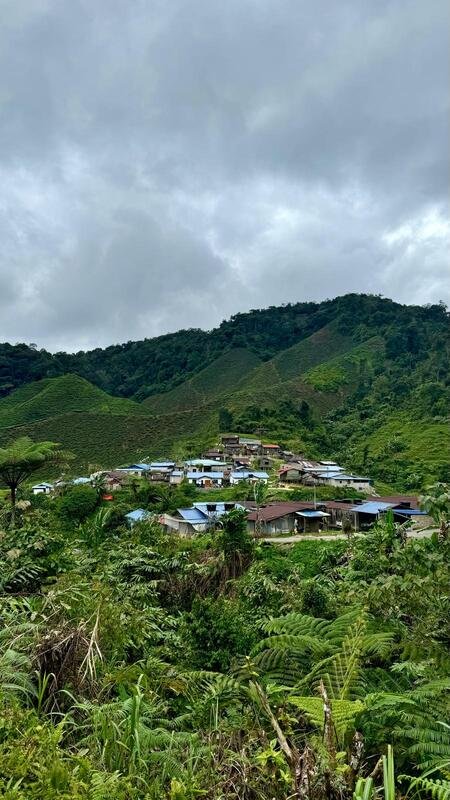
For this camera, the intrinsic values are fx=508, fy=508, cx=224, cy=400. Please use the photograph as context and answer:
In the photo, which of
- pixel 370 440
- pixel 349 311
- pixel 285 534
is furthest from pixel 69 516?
pixel 349 311

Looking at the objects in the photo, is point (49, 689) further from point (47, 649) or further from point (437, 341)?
point (437, 341)

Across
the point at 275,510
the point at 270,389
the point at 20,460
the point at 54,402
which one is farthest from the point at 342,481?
the point at 54,402

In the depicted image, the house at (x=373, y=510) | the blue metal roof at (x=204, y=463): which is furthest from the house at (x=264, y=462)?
the house at (x=373, y=510)

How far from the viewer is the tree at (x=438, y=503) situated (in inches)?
146

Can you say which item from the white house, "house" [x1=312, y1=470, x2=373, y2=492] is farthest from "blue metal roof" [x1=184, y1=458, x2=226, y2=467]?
the white house

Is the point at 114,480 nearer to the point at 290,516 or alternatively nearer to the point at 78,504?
the point at 78,504

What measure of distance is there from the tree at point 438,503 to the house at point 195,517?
2431 cm

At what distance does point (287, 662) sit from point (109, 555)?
7.19m

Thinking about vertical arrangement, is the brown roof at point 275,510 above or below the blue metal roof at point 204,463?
below

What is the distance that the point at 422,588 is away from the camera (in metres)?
4.21

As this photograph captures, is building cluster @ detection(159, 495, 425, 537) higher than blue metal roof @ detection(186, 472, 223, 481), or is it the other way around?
blue metal roof @ detection(186, 472, 223, 481)

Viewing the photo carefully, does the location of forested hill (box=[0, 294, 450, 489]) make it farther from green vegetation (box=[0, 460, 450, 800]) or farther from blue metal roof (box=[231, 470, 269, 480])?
green vegetation (box=[0, 460, 450, 800])

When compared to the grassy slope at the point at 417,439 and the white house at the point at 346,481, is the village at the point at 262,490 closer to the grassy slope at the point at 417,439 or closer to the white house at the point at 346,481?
the white house at the point at 346,481

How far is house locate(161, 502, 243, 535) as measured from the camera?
96.7ft
